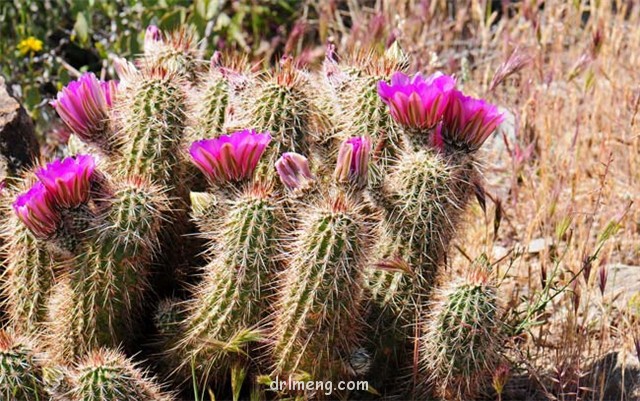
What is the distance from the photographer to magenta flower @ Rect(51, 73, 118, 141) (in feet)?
9.38

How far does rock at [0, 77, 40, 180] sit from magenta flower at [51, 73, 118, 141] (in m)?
0.56

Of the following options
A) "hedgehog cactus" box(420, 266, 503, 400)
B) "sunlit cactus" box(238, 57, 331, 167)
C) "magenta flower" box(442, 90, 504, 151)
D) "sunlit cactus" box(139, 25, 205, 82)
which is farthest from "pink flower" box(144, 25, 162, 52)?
"hedgehog cactus" box(420, 266, 503, 400)

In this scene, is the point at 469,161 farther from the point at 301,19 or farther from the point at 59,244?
the point at 301,19

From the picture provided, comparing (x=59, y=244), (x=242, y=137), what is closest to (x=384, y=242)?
(x=242, y=137)

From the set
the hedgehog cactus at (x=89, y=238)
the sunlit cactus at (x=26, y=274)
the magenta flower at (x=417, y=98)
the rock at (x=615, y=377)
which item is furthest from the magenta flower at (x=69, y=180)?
the rock at (x=615, y=377)

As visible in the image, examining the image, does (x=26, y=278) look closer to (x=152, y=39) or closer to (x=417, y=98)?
(x=152, y=39)

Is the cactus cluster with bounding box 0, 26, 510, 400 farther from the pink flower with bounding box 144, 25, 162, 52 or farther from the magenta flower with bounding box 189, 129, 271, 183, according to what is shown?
the pink flower with bounding box 144, 25, 162, 52

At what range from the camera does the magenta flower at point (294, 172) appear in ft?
8.70

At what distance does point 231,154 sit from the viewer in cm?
267

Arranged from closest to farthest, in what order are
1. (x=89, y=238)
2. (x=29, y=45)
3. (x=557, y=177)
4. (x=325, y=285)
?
(x=325, y=285), (x=89, y=238), (x=557, y=177), (x=29, y=45)

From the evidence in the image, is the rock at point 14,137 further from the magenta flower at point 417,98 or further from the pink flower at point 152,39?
the magenta flower at point 417,98

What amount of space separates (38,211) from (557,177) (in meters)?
2.61

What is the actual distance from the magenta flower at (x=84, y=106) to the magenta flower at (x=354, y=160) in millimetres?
791

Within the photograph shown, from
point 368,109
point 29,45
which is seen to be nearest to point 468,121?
point 368,109
